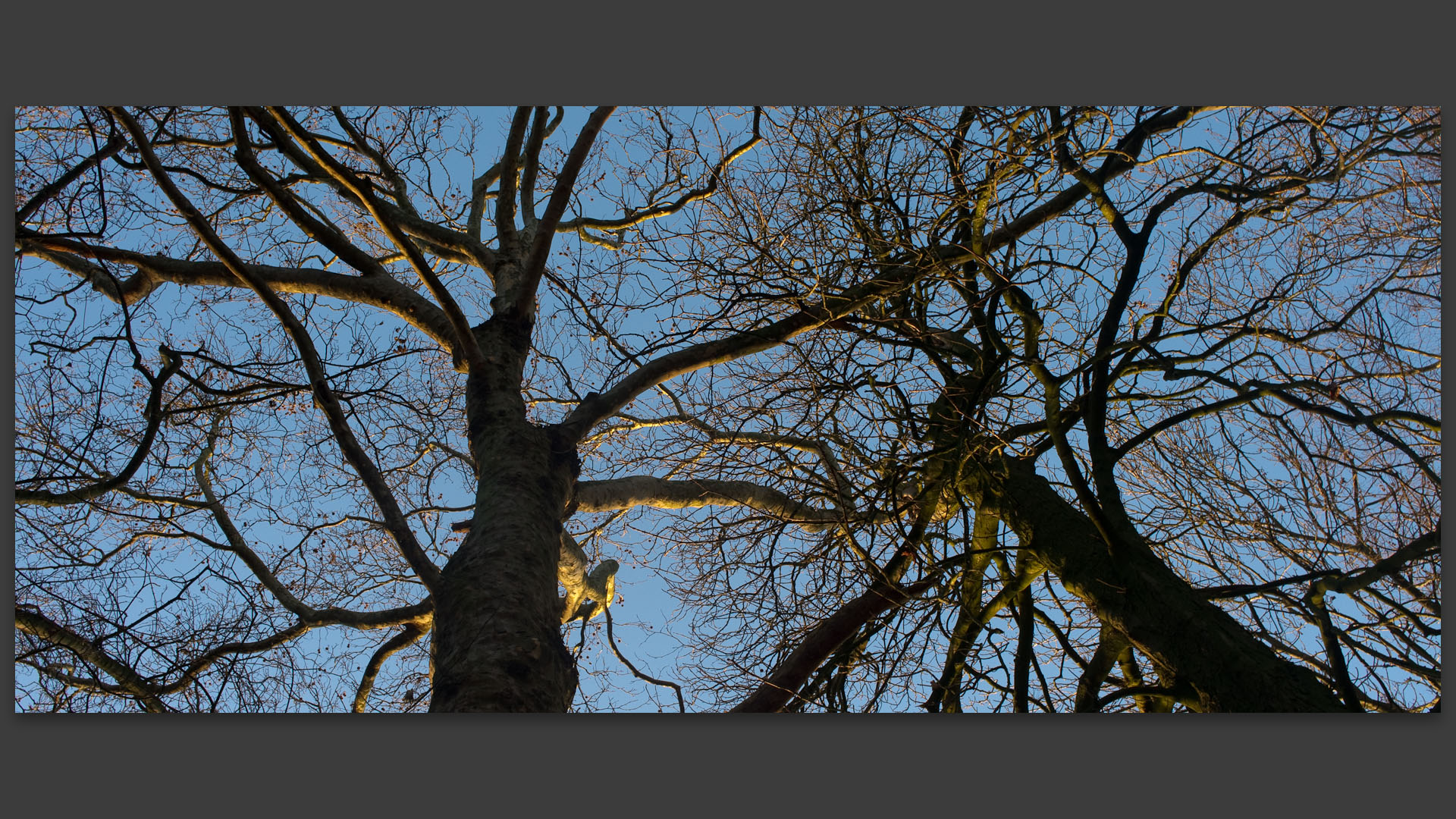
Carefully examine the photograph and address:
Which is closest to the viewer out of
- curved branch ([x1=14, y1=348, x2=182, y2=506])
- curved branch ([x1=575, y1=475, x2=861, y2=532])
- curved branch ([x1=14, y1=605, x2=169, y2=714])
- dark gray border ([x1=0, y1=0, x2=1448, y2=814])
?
dark gray border ([x1=0, y1=0, x2=1448, y2=814])

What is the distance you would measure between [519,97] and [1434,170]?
2682 millimetres

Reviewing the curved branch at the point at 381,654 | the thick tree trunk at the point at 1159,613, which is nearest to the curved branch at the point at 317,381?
the curved branch at the point at 381,654

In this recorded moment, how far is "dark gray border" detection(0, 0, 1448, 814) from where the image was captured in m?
1.74

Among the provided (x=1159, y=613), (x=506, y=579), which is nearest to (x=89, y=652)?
(x=506, y=579)

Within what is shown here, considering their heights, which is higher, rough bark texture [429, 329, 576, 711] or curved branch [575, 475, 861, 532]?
curved branch [575, 475, 861, 532]

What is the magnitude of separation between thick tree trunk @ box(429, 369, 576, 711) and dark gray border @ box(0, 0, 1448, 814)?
0.35 feet

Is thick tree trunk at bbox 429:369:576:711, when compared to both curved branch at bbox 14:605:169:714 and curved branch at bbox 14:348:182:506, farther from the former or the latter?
curved branch at bbox 14:605:169:714

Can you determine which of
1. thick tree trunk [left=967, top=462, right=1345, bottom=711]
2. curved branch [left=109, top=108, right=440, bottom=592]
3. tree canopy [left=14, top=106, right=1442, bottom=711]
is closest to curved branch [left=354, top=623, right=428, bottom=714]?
tree canopy [left=14, top=106, right=1442, bottom=711]

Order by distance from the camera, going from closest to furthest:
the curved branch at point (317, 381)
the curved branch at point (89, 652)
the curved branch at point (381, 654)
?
the curved branch at point (317, 381) → the curved branch at point (89, 652) → the curved branch at point (381, 654)

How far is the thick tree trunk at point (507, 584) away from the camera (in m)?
1.91

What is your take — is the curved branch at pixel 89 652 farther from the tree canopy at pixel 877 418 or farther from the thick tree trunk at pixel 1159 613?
the thick tree trunk at pixel 1159 613

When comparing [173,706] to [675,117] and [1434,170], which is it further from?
[1434,170]

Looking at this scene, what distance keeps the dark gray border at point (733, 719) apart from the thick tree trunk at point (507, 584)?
0.11 metres

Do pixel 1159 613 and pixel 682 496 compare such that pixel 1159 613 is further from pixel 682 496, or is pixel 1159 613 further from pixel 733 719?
pixel 682 496
